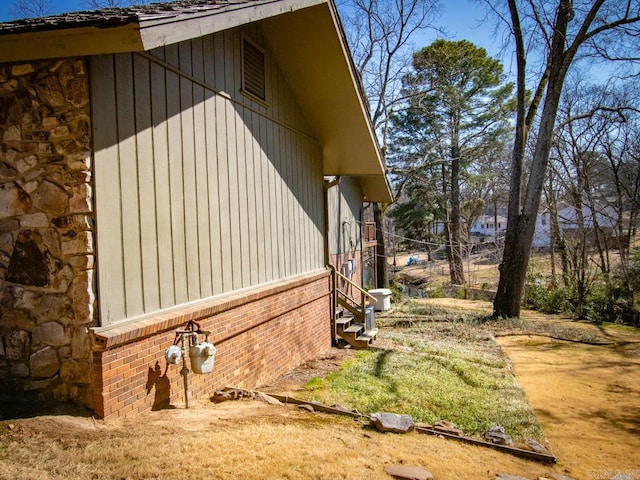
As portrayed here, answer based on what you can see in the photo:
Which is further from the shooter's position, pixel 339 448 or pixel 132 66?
pixel 132 66

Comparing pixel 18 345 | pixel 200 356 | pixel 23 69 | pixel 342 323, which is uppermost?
pixel 23 69

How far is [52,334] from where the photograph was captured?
3461mm

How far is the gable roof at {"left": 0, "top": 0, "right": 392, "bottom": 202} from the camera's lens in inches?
119

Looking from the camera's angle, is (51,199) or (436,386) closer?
(51,199)

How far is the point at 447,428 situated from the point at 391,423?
0.66 meters

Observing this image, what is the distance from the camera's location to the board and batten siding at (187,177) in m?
3.58

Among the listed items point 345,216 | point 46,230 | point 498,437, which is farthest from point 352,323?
point 46,230

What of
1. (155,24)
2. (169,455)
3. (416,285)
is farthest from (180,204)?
(416,285)

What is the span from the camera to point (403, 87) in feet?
67.0

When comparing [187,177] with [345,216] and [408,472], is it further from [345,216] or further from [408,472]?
[345,216]

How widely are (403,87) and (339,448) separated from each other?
761 inches

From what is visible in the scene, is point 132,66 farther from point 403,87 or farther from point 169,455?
point 403,87

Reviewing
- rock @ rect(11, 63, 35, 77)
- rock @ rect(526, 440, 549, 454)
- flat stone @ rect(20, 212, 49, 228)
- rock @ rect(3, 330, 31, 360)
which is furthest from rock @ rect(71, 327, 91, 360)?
rock @ rect(526, 440, 549, 454)

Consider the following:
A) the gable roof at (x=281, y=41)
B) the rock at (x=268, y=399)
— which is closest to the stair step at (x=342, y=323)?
the gable roof at (x=281, y=41)
